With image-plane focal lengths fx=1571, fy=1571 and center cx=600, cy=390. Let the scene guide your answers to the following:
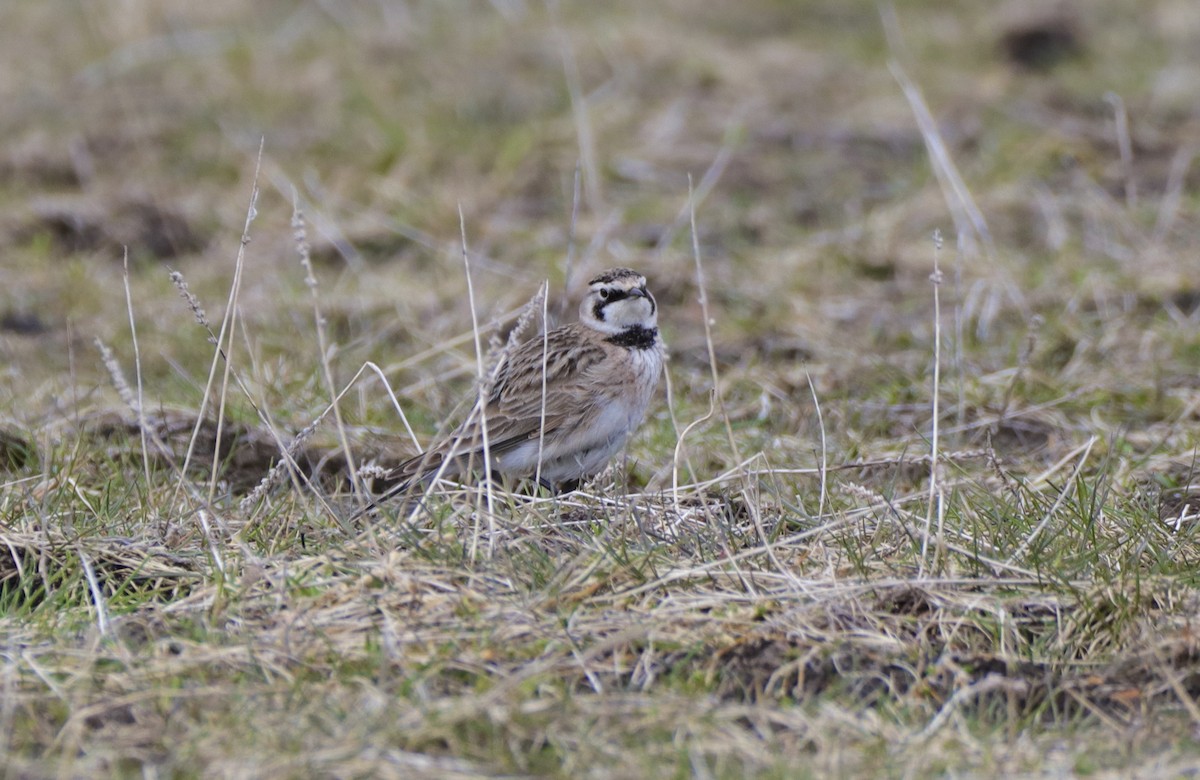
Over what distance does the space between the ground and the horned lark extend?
0.19 meters

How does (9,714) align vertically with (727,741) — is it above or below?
above

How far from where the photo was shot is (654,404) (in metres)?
7.02

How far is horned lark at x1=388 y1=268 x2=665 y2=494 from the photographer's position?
589 centimetres

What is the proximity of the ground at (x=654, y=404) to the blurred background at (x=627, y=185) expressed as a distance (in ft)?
0.13

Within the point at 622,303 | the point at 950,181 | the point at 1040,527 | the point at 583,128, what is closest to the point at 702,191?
the point at 583,128

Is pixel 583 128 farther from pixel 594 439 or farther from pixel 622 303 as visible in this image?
pixel 594 439

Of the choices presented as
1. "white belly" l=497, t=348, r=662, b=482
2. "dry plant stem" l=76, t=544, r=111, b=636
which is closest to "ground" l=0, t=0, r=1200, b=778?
"dry plant stem" l=76, t=544, r=111, b=636

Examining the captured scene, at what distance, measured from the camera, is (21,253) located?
9.81 m

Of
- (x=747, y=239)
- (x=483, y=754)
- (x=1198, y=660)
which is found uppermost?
(x=483, y=754)

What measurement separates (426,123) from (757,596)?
7.80 meters

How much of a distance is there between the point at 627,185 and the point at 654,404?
3.84 m

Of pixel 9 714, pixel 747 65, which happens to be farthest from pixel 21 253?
pixel 9 714

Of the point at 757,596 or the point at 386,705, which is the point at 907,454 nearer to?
the point at 757,596

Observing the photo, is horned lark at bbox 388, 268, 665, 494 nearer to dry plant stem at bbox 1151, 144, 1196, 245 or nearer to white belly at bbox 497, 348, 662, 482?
white belly at bbox 497, 348, 662, 482
